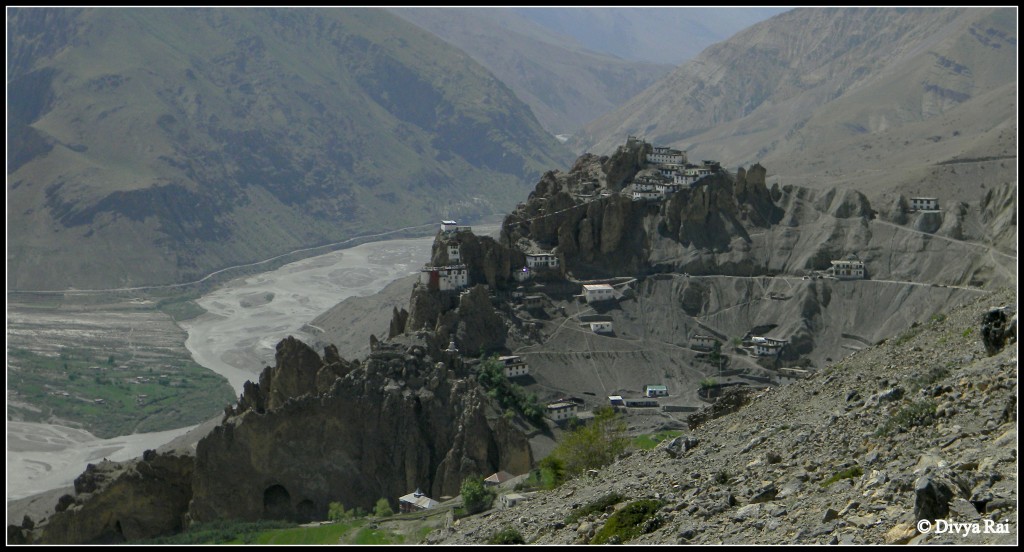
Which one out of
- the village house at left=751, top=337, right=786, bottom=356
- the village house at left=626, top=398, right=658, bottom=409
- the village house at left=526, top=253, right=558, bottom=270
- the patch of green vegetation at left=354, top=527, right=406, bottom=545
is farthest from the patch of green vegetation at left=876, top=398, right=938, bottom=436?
the village house at left=526, top=253, right=558, bottom=270

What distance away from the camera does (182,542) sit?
76.3 metres

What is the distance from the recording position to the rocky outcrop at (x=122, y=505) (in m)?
78.2

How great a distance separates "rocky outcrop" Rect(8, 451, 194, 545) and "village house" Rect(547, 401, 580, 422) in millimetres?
27536

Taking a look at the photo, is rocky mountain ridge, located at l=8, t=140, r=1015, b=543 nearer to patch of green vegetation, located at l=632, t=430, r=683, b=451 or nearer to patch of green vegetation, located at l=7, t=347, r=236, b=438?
patch of green vegetation, located at l=632, t=430, r=683, b=451

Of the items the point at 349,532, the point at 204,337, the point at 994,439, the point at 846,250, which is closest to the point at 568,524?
the point at 994,439

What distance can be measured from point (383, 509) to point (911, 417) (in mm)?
46768

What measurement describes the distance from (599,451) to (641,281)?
6522 cm

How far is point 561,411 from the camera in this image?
3875 inches

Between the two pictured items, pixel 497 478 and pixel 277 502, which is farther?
pixel 277 502

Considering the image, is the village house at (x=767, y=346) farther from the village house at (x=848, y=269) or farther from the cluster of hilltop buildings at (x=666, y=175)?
the cluster of hilltop buildings at (x=666, y=175)

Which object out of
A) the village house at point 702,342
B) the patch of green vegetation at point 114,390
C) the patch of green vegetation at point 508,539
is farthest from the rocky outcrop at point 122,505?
the patch of green vegetation at point 114,390

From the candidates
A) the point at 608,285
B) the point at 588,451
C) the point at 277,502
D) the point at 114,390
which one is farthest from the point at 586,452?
the point at 114,390

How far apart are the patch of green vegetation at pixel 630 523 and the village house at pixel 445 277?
76.1 m

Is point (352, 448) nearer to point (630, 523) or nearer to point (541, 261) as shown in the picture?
point (541, 261)
